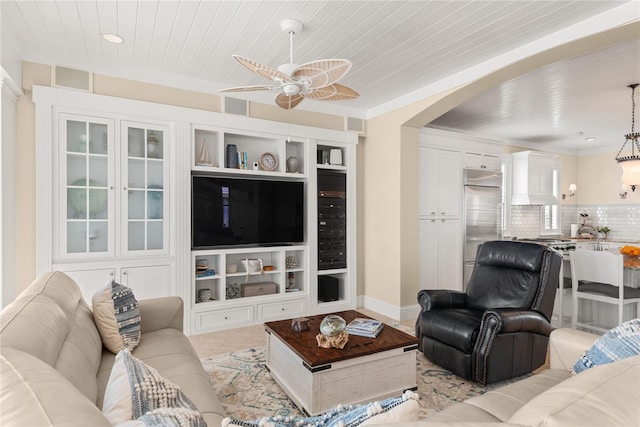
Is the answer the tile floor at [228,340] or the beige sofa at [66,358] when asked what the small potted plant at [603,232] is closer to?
the tile floor at [228,340]

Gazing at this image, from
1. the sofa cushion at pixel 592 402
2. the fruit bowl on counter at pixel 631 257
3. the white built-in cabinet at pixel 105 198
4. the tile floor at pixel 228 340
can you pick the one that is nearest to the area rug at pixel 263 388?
the tile floor at pixel 228 340

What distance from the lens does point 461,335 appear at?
8.76ft

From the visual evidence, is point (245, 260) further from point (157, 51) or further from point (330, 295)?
point (157, 51)

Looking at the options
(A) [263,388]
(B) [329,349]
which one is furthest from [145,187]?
(B) [329,349]

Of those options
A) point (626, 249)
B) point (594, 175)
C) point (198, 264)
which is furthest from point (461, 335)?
point (594, 175)

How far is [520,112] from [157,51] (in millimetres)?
4442

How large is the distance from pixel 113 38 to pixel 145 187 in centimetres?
137

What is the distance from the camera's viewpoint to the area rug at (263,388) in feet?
7.62

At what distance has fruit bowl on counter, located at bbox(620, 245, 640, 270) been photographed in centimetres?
331

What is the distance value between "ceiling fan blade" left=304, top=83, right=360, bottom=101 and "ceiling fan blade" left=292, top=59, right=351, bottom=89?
0.19 m

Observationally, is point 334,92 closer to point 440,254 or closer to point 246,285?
point 246,285

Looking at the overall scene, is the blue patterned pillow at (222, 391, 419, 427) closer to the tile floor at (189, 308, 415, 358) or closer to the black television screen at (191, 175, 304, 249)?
the tile floor at (189, 308, 415, 358)

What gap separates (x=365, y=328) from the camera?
2.56 meters

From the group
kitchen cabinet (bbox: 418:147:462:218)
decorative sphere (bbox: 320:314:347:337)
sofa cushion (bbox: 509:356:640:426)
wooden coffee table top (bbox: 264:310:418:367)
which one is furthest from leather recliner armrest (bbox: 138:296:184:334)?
kitchen cabinet (bbox: 418:147:462:218)
